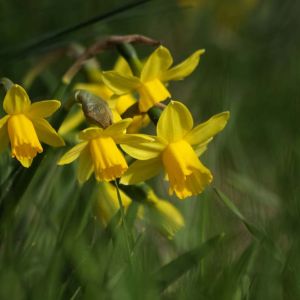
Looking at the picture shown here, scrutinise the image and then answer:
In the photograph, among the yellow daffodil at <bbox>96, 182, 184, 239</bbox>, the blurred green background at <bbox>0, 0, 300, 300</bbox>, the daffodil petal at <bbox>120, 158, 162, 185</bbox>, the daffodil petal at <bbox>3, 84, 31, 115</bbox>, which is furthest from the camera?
the yellow daffodil at <bbox>96, 182, 184, 239</bbox>

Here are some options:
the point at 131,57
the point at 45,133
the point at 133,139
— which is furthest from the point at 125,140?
the point at 131,57

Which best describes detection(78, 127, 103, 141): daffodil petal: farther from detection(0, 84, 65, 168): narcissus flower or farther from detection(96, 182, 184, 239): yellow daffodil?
detection(96, 182, 184, 239): yellow daffodil

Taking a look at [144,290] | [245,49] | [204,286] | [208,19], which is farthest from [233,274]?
[208,19]

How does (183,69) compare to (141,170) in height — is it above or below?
above

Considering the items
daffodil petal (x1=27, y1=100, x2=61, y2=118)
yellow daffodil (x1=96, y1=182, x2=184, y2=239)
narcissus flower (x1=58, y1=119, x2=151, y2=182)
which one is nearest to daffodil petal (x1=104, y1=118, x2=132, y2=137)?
narcissus flower (x1=58, y1=119, x2=151, y2=182)

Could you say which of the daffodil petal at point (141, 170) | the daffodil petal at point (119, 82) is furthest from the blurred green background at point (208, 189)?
the daffodil petal at point (119, 82)

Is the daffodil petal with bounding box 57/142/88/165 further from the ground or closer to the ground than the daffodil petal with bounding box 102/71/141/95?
closer to the ground

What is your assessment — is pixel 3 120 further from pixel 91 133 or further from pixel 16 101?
pixel 91 133
